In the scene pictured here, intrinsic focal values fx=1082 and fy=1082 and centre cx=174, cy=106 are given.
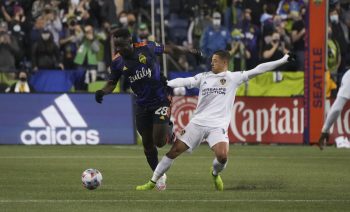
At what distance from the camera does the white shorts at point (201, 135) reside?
1530 centimetres

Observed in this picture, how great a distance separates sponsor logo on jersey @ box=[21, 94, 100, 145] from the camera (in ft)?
88.0

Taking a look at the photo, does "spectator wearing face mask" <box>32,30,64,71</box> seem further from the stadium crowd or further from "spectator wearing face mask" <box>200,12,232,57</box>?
"spectator wearing face mask" <box>200,12,232,57</box>

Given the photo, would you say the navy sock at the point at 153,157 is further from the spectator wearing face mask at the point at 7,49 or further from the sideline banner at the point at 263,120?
the spectator wearing face mask at the point at 7,49

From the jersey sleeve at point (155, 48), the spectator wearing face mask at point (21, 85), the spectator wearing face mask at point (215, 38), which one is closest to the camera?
the jersey sleeve at point (155, 48)

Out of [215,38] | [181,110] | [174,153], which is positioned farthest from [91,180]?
[215,38]

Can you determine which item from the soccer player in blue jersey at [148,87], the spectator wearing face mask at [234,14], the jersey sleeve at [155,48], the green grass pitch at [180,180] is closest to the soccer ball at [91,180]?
the green grass pitch at [180,180]

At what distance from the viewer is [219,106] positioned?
50.5ft

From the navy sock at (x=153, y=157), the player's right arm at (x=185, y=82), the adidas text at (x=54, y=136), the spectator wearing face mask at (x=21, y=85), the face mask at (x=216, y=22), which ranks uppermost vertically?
the player's right arm at (x=185, y=82)

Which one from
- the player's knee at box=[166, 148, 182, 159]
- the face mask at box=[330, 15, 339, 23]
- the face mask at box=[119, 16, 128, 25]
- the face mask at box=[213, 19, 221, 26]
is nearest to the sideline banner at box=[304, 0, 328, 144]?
the face mask at box=[213, 19, 221, 26]

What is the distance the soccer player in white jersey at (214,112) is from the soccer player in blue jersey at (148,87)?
1.86 feet

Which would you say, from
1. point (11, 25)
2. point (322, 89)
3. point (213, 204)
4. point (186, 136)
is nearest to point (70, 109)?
point (11, 25)

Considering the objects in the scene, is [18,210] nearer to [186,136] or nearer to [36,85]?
[186,136]

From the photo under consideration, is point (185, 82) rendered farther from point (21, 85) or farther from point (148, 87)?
point (21, 85)

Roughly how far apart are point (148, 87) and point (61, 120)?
1113 centimetres
